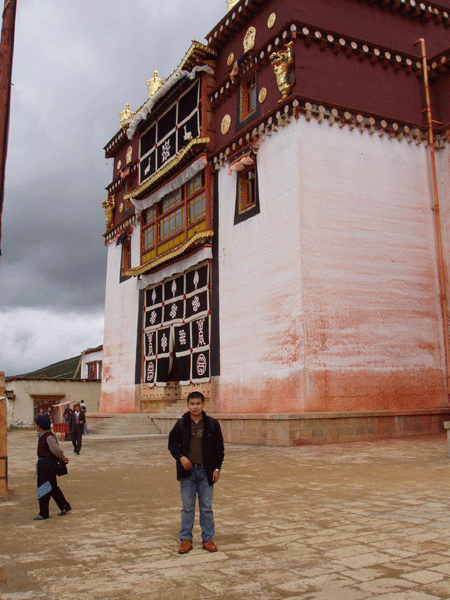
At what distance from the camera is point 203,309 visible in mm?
18734

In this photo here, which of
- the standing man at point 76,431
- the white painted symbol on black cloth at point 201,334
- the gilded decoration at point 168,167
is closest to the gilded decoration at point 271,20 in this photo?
the gilded decoration at point 168,167

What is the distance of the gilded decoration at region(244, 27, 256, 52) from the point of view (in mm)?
17219

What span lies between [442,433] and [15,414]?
995 inches

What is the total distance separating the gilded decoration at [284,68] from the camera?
15.1 meters

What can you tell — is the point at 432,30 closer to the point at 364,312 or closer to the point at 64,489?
the point at 364,312

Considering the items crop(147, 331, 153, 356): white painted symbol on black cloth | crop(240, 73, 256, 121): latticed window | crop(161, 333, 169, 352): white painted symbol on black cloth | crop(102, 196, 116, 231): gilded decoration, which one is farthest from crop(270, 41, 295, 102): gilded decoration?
crop(102, 196, 116, 231): gilded decoration

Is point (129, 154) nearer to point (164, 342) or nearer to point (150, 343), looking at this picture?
point (150, 343)

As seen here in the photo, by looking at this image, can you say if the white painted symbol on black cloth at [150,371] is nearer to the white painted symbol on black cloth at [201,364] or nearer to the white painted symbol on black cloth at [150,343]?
the white painted symbol on black cloth at [150,343]

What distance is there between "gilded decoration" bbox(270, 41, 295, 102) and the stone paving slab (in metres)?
10.3

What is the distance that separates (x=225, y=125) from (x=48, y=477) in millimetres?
14699

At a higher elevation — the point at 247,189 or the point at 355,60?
the point at 355,60

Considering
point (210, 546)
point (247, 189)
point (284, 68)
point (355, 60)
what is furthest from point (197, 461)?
point (355, 60)

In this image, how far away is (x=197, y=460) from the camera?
15.6 ft

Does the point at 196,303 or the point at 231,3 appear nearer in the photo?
the point at 231,3
